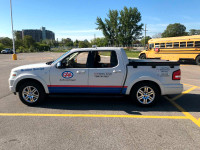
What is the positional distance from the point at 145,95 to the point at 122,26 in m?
54.1

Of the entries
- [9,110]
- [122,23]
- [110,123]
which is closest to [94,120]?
[110,123]

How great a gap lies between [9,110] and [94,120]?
244 cm

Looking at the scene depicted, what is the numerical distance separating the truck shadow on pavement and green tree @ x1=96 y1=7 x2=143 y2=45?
5122cm

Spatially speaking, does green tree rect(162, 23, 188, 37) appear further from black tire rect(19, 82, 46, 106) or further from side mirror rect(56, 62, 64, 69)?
black tire rect(19, 82, 46, 106)

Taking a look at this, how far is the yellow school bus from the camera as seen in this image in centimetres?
1488

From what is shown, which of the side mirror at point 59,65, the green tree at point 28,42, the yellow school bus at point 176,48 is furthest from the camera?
the green tree at point 28,42

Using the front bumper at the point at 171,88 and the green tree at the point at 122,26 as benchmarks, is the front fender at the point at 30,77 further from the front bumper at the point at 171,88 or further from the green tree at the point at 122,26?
the green tree at the point at 122,26

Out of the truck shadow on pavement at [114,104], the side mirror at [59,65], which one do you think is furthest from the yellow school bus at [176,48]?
the side mirror at [59,65]

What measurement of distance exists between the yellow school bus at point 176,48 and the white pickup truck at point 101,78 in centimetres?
1244

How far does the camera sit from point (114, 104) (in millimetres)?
4941

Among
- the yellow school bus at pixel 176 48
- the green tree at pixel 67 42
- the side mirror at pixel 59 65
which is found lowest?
the side mirror at pixel 59 65

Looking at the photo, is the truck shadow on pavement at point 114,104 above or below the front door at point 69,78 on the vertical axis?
below

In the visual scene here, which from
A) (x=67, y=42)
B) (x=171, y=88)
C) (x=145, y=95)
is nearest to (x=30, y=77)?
(x=145, y=95)

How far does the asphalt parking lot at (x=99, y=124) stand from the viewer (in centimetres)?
290
